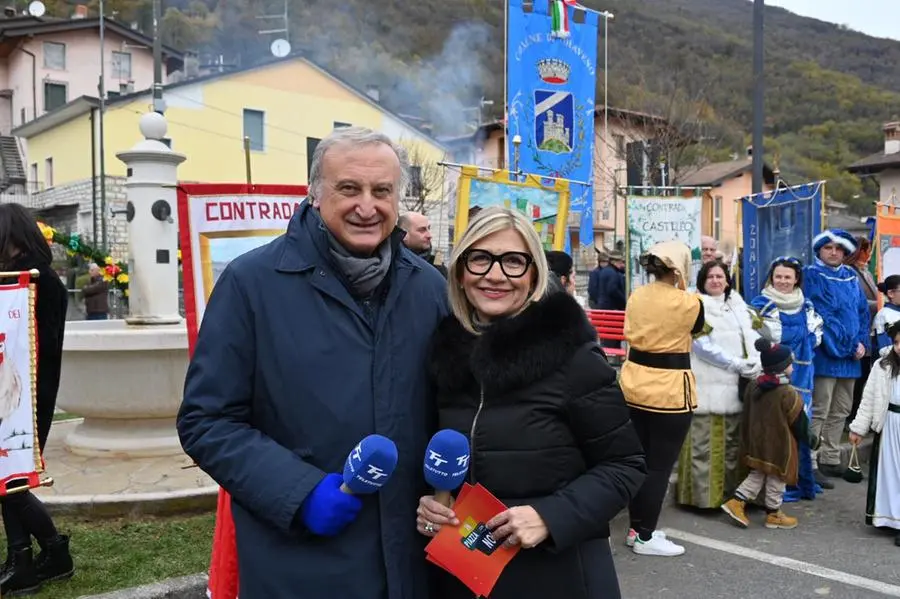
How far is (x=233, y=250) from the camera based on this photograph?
4.33m

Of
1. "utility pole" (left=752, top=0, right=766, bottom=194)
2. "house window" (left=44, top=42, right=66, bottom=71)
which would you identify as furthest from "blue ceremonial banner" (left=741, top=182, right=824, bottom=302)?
"house window" (left=44, top=42, right=66, bottom=71)

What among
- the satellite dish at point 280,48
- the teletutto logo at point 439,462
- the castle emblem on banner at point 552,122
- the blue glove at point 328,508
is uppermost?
the satellite dish at point 280,48

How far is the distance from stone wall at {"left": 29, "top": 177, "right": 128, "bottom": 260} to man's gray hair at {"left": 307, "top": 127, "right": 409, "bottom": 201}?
3105 cm

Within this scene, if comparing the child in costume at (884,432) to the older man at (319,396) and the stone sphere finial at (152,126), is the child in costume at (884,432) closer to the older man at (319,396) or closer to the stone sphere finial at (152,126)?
the older man at (319,396)

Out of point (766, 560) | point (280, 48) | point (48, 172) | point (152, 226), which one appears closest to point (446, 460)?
point (766, 560)

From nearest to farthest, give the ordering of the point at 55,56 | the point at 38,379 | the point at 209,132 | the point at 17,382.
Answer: the point at 17,382 < the point at 38,379 < the point at 209,132 < the point at 55,56

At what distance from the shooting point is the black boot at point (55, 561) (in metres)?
3.95

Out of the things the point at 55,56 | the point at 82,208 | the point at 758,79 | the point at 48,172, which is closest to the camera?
the point at 758,79

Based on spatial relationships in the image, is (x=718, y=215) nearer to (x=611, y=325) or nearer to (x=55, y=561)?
(x=611, y=325)

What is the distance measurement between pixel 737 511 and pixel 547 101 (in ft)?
16.8

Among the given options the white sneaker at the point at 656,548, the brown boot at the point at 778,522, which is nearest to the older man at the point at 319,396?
the white sneaker at the point at 656,548

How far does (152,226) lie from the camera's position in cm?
680

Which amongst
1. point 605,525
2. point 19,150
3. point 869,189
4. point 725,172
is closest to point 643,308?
point 605,525

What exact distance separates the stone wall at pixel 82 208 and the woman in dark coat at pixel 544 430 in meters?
31.3
